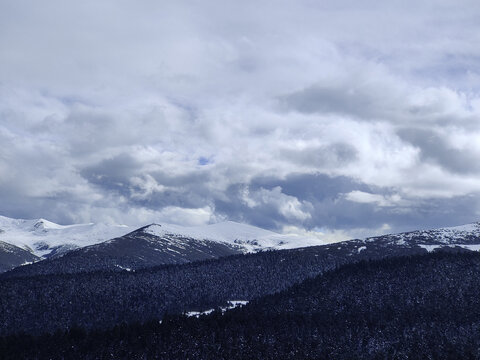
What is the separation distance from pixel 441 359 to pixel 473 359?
10.7 metres

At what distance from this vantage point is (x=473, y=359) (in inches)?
7682

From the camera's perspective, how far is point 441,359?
654 feet
